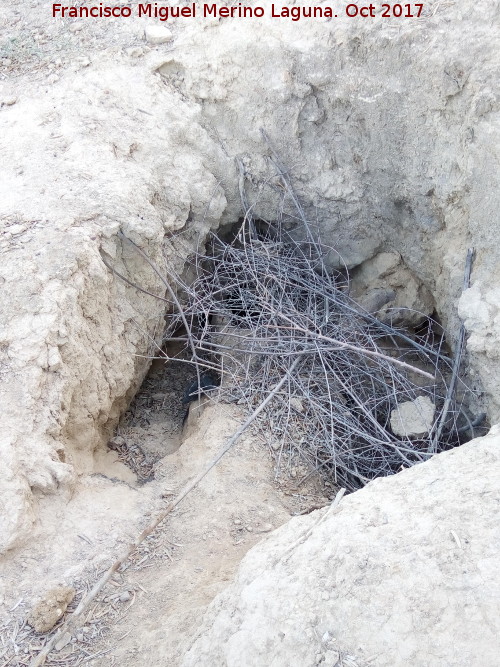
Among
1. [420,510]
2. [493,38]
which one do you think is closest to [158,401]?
[420,510]

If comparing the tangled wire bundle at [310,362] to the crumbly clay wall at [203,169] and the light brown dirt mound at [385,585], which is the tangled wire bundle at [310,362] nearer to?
the crumbly clay wall at [203,169]

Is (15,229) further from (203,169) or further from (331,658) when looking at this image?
(331,658)

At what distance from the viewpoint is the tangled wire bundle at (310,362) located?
2764 millimetres

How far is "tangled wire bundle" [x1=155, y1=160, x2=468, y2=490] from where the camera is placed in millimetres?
2764

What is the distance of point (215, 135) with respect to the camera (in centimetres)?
332

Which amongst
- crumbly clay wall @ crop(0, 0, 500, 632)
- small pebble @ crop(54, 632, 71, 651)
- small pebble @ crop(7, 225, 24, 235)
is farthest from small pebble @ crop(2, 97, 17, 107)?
small pebble @ crop(54, 632, 71, 651)

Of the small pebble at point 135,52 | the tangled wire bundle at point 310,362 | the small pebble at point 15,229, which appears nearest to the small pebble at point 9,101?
the small pebble at point 135,52

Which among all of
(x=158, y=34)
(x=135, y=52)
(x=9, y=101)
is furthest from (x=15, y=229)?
(x=158, y=34)

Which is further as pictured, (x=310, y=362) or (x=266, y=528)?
(x=310, y=362)

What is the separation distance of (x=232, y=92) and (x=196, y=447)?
176cm

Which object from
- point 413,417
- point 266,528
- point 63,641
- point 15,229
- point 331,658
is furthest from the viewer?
point 413,417

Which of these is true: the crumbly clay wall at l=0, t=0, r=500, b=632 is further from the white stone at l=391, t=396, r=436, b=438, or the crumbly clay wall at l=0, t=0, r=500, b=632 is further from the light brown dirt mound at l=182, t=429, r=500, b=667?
the light brown dirt mound at l=182, t=429, r=500, b=667

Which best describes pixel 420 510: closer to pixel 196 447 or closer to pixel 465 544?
pixel 465 544

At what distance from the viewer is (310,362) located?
2986 millimetres
